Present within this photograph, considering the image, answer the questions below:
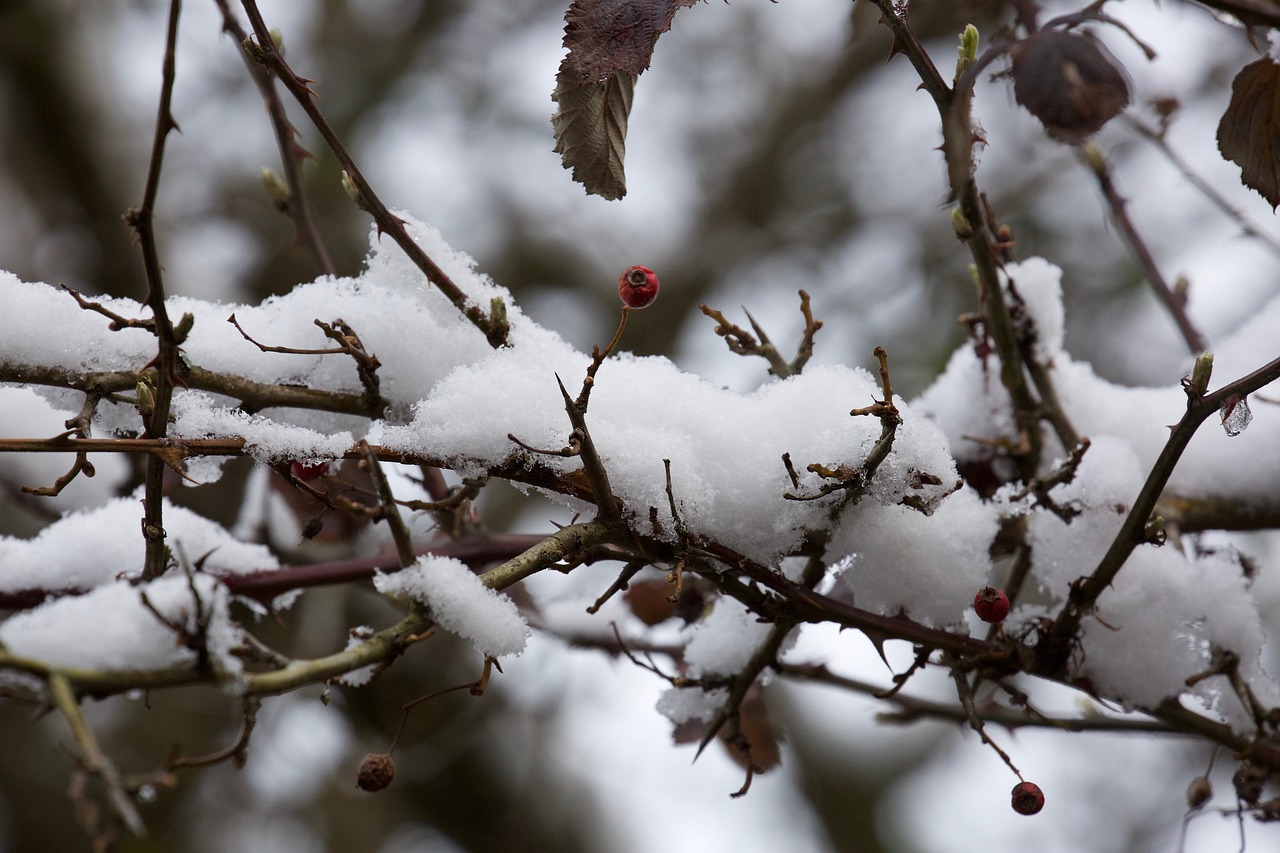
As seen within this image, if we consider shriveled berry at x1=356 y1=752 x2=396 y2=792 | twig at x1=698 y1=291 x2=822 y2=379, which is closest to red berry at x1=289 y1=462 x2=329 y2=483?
shriveled berry at x1=356 y1=752 x2=396 y2=792

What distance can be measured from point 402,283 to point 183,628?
19.1 inches

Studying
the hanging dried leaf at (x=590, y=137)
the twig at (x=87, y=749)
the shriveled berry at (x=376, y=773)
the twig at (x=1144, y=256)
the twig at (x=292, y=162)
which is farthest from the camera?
the twig at (x=1144, y=256)

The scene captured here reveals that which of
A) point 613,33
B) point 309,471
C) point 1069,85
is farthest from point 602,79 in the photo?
point 309,471

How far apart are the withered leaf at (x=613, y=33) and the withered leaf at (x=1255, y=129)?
17.9 inches

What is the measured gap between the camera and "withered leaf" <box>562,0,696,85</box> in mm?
778

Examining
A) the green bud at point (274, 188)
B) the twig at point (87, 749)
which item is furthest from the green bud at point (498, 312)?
the twig at point (87, 749)

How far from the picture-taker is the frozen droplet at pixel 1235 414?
2.48 ft

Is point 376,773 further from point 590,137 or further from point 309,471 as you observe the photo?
point 590,137

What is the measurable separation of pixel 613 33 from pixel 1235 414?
594 millimetres

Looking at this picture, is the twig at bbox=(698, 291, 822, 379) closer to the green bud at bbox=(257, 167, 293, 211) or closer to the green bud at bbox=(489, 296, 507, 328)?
the green bud at bbox=(489, 296, 507, 328)

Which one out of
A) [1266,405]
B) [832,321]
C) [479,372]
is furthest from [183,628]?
[832,321]

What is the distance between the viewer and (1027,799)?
92cm

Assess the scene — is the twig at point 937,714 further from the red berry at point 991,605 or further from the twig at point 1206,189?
the twig at point 1206,189

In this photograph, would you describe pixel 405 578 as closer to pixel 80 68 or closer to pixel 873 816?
pixel 80 68
